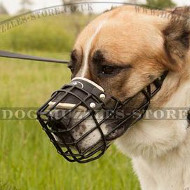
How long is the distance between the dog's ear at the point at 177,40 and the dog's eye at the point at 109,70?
28cm

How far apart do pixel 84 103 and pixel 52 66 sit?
34.2ft

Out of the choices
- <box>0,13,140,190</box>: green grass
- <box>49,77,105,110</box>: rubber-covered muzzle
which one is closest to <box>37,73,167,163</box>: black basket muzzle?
<box>49,77,105,110</box>: rubber-covered muzzle

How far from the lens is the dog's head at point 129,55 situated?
264 cm

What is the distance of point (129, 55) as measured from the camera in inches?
104

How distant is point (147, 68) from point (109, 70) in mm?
198

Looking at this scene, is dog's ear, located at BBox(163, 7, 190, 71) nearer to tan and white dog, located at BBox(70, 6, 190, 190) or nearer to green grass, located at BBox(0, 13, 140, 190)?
tan and white dog, located at BBox(70, 6, 190, 190)

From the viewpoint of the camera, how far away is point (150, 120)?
2805 mm

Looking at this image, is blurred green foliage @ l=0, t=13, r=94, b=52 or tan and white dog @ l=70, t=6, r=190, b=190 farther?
blurred green foliage @ l=0, t=13, r=94, b=52

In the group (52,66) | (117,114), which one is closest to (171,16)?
(117,114)

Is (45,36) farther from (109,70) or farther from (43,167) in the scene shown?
(109,70)

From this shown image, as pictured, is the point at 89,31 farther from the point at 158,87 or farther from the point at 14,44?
the point at 14,44

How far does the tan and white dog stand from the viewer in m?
2.65

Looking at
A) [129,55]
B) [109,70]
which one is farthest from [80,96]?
[129,55]

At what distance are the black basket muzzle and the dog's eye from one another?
0.09m
